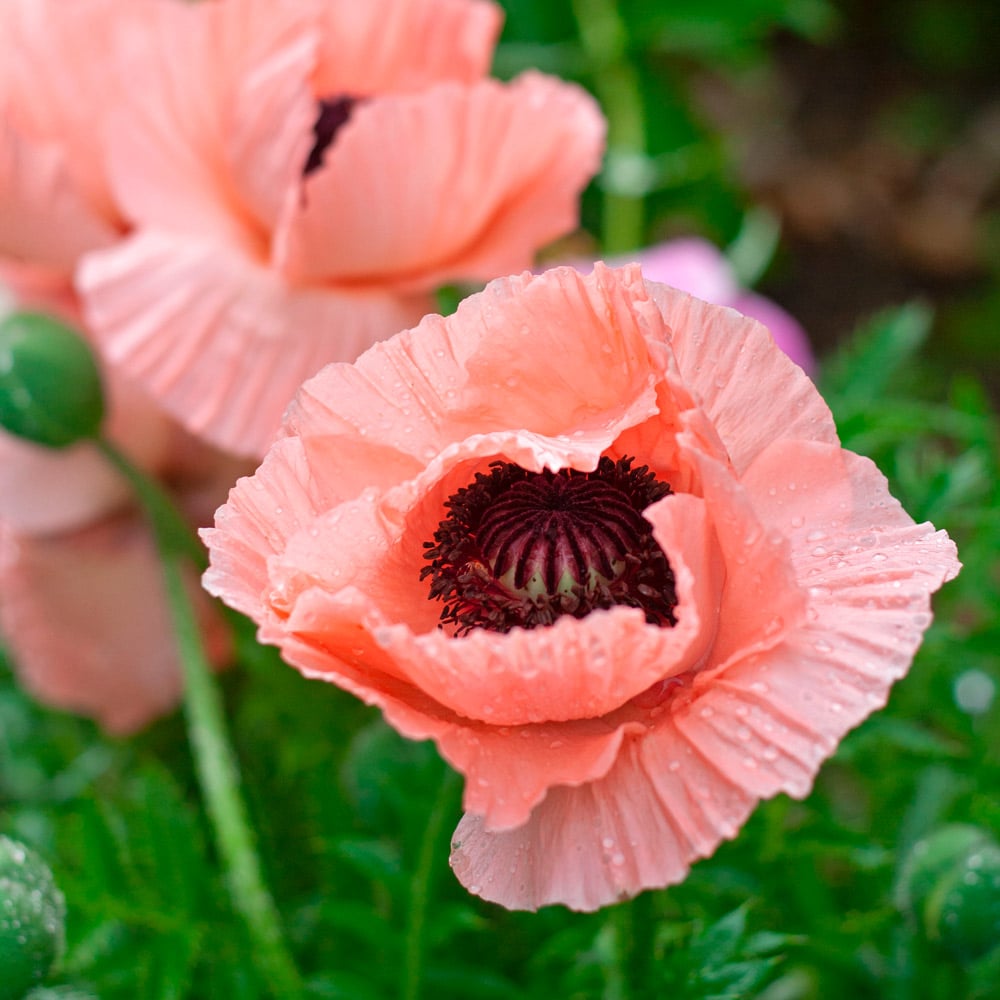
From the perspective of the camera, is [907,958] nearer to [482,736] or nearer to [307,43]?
[482,736]

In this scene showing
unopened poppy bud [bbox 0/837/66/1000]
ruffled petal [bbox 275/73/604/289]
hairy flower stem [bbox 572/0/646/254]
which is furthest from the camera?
hairy flower stem [bbox 572/0/646/254]

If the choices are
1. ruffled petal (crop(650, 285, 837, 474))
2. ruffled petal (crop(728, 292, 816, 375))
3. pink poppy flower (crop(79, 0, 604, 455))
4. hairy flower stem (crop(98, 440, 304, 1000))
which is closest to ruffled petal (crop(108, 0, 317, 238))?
pink poppy flower (crop(79, 0, 604, 455))

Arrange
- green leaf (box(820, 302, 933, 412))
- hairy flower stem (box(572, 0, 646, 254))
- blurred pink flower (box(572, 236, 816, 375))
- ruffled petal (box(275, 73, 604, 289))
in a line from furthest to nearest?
hairy flower stem (box(572, 0, 646, 254)) → blurred pink flower (box(572, 236, 816, 375)) → green leaf (box(820, 302, 933, 412)) → ruffled petal (box(275, 73, 604, 289))

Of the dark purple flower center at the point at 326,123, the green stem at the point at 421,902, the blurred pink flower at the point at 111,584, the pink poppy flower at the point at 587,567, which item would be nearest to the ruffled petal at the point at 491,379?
the pink poppy flower at the point at 587,567

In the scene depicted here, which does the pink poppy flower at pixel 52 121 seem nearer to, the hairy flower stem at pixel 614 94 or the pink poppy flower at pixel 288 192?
the pink poppy flower at pixel 288 192

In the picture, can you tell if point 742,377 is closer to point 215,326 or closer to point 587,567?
point 587,567

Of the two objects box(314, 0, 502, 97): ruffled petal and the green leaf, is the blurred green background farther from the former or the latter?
box(314, 0, 502, 97): ruffled petal
